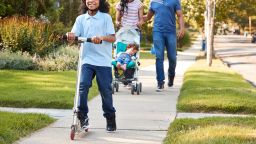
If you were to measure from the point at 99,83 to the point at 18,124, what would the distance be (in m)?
1.07

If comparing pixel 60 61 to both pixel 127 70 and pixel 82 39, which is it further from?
pixel 82 39

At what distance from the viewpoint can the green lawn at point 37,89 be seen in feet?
29.7

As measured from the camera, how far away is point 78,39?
22.2ft

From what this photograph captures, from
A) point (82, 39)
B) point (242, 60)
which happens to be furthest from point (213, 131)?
point (242, 60)

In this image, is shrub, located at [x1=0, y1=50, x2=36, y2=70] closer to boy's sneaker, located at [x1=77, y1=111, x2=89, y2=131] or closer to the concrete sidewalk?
the concrete sidewalk

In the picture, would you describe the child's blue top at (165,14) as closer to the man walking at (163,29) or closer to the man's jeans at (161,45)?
the man walking at (163,29)

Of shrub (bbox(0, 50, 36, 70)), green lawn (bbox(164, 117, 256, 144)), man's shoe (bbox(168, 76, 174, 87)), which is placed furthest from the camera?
shrub (bbox(0, 50, 36, 70))

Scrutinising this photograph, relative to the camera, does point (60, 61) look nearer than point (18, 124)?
No

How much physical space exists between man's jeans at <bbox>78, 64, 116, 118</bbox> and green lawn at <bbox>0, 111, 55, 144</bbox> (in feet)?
2.14

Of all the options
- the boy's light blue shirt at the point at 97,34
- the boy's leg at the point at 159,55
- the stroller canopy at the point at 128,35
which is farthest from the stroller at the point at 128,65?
the boy's light blue shirt at the point at 97,34

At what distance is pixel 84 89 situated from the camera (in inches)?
278

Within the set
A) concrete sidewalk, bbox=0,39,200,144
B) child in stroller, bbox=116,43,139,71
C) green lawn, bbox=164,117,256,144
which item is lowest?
concrete sidewalk, bbox=0,39,200,144

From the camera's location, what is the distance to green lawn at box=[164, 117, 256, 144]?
6199 mm

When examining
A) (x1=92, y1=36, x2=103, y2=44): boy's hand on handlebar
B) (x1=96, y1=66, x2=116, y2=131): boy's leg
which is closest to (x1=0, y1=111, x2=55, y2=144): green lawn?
(x1=96, y1=66, x2=116, y2=131): boy's leg
